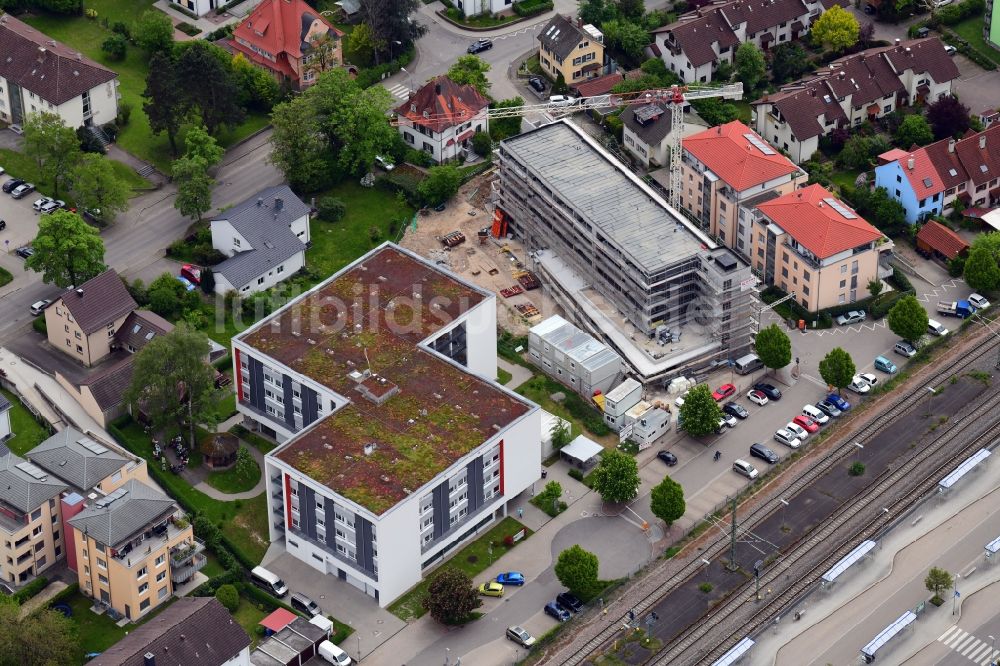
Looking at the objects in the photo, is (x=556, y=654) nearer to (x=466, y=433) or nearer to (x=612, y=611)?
(x=612, y=611)

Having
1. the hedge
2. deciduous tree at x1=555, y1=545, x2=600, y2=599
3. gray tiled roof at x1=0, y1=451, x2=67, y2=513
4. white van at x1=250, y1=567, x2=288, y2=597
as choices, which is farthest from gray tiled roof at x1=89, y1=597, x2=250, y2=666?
deciduous tree at x1=555, y1=545, x2=600, y2=599

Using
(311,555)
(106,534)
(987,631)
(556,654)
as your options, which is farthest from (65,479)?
(987,631)

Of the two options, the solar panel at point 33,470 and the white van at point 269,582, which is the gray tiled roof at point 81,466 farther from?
the white van at point 269,582

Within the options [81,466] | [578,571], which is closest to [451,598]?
[578,571]

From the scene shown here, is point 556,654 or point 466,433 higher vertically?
point 466,433

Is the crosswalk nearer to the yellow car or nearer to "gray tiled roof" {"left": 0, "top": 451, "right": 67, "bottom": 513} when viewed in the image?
the yellow car
